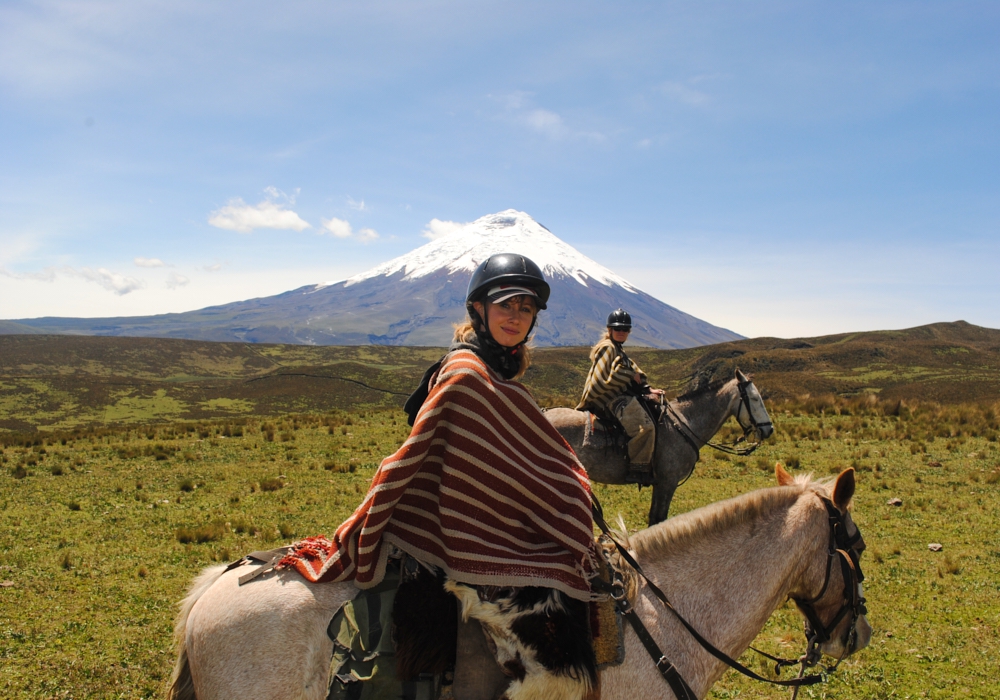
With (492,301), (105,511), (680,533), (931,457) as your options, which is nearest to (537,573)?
(680,533)

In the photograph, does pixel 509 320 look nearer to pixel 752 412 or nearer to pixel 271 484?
pixel 752 412

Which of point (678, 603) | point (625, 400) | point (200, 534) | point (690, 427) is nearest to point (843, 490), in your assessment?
point (678, 603)

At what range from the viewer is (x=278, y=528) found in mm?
9766

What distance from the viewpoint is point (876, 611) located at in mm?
7008

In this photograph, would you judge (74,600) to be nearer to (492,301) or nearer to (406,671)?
(406,671)

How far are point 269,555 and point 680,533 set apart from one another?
2.49 m

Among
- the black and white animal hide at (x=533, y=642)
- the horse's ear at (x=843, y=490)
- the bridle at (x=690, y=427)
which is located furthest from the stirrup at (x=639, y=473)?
the black and white animal hide at (x=533, y=642)

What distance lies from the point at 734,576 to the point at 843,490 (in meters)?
0.90

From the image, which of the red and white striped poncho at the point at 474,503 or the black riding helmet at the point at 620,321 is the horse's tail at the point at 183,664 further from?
the black riding helmet at the point at 620,321

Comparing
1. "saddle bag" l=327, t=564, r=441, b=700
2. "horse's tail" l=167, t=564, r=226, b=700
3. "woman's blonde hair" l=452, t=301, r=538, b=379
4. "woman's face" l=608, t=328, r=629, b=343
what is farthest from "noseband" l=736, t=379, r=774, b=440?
"horse's tail" l=167, t=564, r=226, b=700

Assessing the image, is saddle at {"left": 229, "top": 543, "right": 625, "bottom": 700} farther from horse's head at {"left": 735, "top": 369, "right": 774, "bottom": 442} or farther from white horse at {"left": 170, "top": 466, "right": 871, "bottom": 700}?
horse's head at {"left": 735, "top": 369, "right": 774, "bottom": 442}

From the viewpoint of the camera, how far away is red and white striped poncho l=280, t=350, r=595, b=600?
2459 mm

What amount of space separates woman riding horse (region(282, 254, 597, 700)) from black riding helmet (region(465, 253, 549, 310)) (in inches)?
18.9

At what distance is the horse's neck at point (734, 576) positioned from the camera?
3.03m
